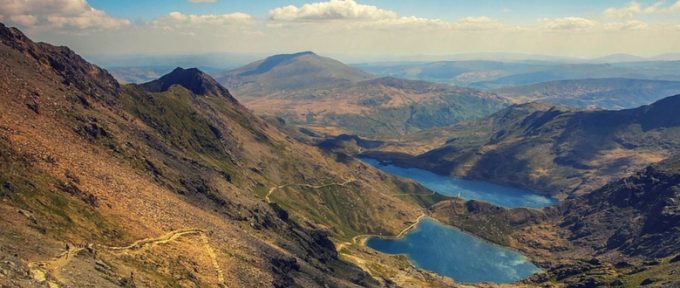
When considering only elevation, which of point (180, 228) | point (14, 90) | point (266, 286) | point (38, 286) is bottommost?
point (266, 286)

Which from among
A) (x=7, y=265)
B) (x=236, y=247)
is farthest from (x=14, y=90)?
(x=7, y=265)

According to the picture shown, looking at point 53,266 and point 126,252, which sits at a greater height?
point 53,266

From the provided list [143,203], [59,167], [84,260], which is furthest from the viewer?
[143,203]

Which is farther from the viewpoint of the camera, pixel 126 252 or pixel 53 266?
pixel 126 252

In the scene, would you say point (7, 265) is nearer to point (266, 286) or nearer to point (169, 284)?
point (169, 284)

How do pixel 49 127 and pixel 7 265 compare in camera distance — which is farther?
pixel 49 127

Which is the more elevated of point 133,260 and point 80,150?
point 80,150

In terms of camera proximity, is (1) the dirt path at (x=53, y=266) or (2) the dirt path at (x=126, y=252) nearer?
(1) the dirt path at (x=53, y=266)

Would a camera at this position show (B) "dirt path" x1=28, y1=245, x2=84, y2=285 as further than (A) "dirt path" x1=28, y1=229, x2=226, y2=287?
No
